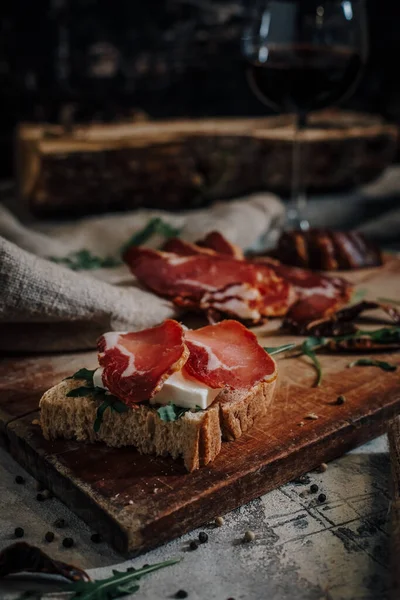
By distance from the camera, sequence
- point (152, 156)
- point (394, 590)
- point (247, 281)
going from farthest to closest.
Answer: point (152, 156)
point (247, 281)
point (394, 590)

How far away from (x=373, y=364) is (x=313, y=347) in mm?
177

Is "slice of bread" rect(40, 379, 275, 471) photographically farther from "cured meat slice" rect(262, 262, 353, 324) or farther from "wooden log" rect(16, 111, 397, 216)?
"wooden log" rect(16, 111, 397, 216)

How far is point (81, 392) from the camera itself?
1.60m


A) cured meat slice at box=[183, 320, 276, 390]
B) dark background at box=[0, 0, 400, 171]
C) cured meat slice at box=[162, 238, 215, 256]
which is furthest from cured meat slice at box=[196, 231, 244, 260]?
dark background at box=[0, 0, 400, 171]

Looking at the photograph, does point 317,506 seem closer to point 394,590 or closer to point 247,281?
point 394,590

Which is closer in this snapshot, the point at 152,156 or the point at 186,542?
the point at 186,542

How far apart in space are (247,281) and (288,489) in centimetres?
81

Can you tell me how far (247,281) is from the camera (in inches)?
88.7

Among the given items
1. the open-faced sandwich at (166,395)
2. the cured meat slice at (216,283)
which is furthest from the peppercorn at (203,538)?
the cured meat slice at (216,283)

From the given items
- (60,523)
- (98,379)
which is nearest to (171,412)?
(98,379)

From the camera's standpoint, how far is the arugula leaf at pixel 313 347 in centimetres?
194

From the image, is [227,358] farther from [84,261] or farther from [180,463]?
[84,261]

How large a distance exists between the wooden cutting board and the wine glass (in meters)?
1.19

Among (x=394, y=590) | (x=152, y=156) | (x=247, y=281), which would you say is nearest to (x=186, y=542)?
(x=394, y=590)
